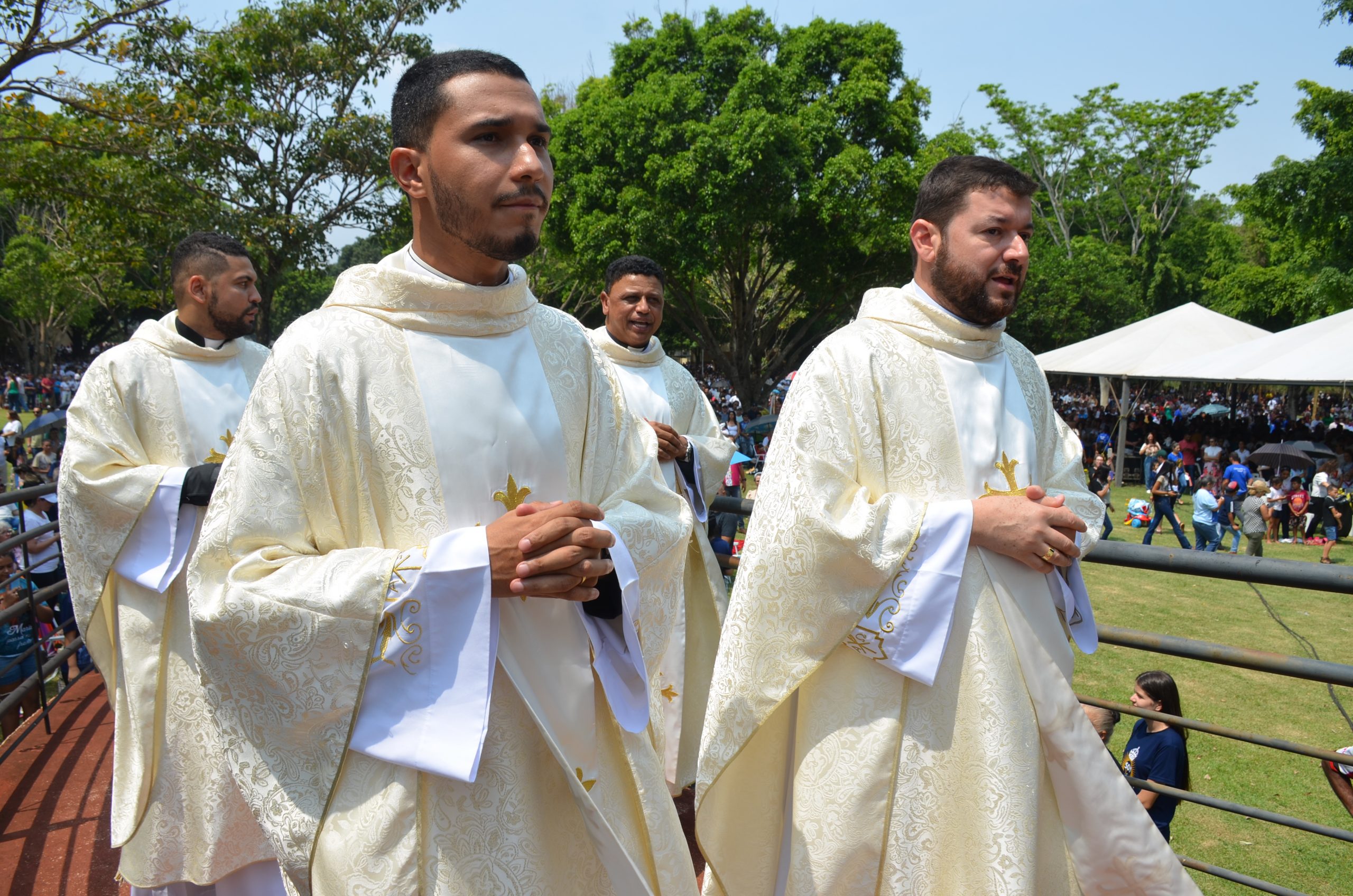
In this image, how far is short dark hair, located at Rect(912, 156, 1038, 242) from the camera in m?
2.77

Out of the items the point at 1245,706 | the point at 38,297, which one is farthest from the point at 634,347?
the point at 38,297

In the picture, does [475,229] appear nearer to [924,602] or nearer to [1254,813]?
[924,602]

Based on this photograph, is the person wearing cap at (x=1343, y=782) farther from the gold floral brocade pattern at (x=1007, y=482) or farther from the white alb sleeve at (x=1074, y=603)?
the gold floral brocade pattern at (x=1007, y=482)

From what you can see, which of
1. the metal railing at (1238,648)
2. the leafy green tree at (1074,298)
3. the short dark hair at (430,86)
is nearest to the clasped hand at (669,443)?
the metal railing at (1238,648)

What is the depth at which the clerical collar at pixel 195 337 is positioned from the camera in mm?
3928

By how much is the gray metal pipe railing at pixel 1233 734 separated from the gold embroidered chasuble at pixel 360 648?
56.0 inches

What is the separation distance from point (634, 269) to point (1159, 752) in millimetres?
3257

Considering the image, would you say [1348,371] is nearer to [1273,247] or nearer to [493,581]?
[493,581]

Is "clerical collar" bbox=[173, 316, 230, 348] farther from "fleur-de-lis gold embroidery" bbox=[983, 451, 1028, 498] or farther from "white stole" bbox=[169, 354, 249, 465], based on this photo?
"fleur-de-lis gold embroidery" bbox=[983, 451, 1028, 498]

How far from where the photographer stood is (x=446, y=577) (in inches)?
72.7

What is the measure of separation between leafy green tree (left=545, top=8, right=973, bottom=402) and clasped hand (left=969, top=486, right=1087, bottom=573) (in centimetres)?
1839

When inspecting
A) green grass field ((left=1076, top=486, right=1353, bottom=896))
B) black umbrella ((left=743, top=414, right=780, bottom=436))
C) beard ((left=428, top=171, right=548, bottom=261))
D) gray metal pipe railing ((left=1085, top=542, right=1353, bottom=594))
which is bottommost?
green grass field ((left=1076, top=486, right=1353, bottom=896))

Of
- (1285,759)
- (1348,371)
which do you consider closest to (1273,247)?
(1348,371)

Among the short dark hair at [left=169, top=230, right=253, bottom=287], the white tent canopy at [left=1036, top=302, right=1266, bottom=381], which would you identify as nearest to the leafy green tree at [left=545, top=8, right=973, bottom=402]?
the white tent canopy at [left=1036, top=302, right=1266, bottom=381]
